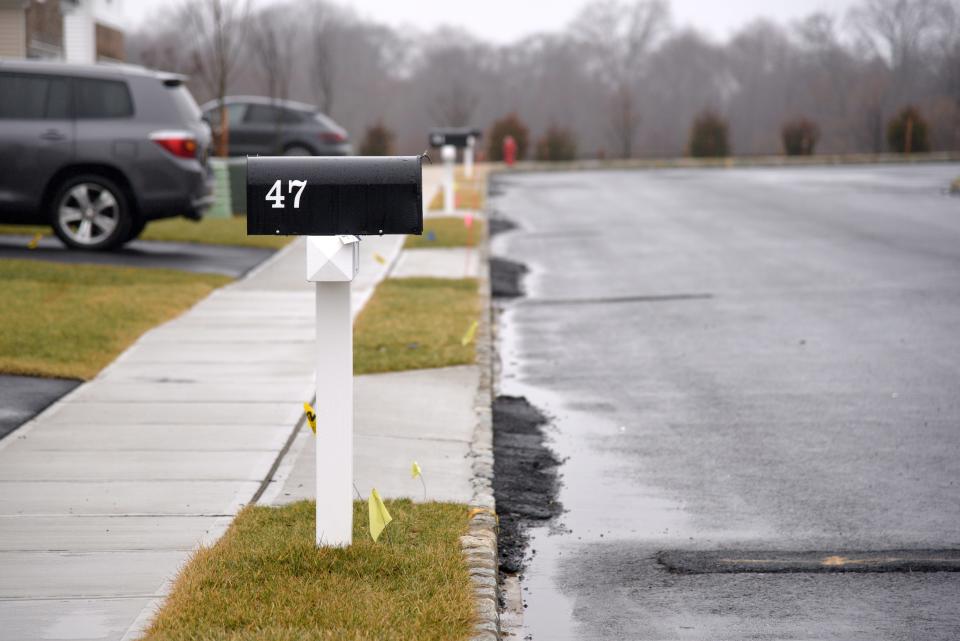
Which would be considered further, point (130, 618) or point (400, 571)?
point (400, 571)

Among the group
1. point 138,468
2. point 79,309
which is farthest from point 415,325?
point 138,468

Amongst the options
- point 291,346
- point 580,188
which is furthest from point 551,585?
point 580,188

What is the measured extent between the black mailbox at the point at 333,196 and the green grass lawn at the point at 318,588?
51.2 inches

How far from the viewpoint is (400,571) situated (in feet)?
17.5

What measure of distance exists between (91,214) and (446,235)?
6392mm

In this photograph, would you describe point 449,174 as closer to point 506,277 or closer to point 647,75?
point 506,277

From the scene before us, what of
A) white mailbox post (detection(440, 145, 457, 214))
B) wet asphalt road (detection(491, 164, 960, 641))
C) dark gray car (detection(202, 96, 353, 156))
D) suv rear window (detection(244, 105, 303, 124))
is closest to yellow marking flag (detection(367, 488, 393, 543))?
wet asphalt road (detection(491, 164, 960, 641))

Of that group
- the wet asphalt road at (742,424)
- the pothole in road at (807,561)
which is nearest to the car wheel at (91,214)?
the wet asphalt road at (742,424)

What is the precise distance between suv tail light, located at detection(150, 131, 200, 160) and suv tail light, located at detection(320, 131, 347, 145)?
1330 cm

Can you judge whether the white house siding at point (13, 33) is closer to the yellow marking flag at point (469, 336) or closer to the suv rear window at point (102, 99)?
the suv rear window at point (102, 99)

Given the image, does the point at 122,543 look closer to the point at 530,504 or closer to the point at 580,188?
the point at 530,504

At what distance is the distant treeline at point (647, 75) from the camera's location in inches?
3226

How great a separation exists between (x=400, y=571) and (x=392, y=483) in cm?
155

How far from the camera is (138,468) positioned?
7.07 metres
